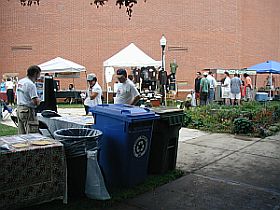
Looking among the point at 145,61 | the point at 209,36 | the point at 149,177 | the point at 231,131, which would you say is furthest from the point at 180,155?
the point at 209,36

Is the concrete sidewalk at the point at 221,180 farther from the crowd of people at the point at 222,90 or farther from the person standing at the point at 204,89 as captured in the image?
the crowd of people at the point at 222,90

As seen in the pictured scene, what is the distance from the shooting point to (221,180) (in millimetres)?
5574

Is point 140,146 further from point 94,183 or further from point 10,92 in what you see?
point 10,92

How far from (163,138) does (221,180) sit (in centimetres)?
118

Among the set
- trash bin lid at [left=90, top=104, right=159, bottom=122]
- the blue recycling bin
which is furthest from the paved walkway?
trash bin lid at [left=90, top=104, right=159, bottom=122]

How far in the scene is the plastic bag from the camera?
4.43 meters

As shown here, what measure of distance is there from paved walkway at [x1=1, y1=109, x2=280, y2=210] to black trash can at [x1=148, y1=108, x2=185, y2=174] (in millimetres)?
426

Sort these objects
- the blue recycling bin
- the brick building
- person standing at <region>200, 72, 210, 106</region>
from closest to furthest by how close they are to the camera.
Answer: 1. the blue recycling bin
2. person standing at <region>200, 72, 210, 106</region>
3. the brick building

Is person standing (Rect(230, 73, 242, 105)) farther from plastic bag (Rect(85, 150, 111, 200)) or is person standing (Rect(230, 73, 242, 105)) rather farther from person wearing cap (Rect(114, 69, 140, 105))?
plastic bag (Rect(85, 150, 111, 200))

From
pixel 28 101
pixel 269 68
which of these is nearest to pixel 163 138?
pixel 28 101

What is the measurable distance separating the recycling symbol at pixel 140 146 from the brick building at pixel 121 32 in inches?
745

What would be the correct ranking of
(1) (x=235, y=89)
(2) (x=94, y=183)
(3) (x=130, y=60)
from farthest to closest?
(1) (x=235, y=89)
(3) (x=130, y=60)
(2) (x=94, y=183)

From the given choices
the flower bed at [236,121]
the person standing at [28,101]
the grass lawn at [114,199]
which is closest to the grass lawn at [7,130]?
the person standing at [28,101]

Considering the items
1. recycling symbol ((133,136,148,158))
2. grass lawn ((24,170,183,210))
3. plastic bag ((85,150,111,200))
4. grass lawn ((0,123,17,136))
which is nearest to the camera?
grass lawn ((24,170,183,210))
